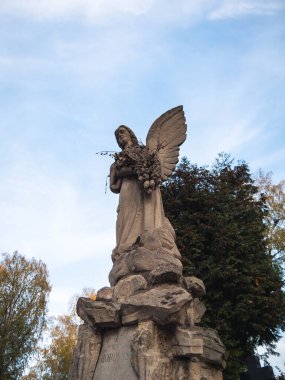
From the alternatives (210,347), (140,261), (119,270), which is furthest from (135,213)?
(210,347)

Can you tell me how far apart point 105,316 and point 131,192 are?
Result: 2.46 meters

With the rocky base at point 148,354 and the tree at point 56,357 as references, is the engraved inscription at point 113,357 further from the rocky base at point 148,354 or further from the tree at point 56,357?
the tree at point 56,357

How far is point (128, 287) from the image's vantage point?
587 centimetres

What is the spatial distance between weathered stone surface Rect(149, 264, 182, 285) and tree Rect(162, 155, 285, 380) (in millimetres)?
8706

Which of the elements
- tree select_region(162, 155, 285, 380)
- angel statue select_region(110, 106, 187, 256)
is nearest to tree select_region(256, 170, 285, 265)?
tree select_region(162, 155, 285, 380)

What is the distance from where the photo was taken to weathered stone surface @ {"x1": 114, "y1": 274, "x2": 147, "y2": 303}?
5.77 meters

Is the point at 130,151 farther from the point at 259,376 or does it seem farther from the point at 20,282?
the point at 20,282

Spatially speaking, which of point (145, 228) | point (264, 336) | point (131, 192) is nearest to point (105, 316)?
point (145, 228)

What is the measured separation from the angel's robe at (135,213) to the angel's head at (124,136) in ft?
2.73

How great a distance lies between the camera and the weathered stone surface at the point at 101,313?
5535mm

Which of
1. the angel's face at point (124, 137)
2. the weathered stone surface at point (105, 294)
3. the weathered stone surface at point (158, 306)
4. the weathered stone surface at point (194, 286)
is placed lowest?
the weathered stone surface at point (158, 306)

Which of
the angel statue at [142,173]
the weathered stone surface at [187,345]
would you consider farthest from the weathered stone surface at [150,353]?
the angel statue at [142,173]

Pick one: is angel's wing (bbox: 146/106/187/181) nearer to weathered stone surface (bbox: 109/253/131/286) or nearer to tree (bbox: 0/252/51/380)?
weathered stone surface (bbox: 109/253/131/286)

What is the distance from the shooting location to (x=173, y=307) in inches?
202
